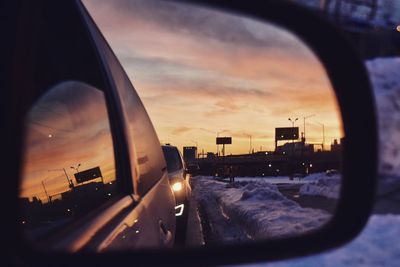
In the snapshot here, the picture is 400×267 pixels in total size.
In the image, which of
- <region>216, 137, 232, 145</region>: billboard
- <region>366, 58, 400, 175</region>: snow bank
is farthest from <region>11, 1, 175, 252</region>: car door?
<region>216, 137, 232, 145</region>: billboard

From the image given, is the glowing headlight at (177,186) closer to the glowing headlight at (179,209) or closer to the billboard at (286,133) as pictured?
the glowing headlight at (179,209)

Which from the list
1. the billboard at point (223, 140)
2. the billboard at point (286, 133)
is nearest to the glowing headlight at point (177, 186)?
the billboard at point (223, 140)

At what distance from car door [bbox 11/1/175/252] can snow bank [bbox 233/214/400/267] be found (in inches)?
147

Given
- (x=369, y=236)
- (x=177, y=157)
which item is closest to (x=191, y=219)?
(x=177, y=157)

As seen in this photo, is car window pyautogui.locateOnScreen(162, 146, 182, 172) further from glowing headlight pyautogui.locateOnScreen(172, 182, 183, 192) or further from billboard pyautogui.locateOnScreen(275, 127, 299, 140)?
billboard pyautogui.locateOnScreen(275, 127, 299, 140)

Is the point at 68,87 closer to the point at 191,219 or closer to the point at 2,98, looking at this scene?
the point at 2,98

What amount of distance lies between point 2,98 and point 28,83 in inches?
8.4

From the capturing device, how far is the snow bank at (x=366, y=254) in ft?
23.6

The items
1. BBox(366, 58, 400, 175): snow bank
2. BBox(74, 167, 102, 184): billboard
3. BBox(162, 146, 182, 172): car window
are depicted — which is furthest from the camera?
BBox(366, 58, 400, 175): snow bank

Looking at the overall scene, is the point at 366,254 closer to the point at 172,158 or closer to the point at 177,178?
the point at 177,178

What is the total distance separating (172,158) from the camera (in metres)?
13.3

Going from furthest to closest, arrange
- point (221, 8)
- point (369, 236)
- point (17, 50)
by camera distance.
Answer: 1. point (369, 236)
2. point (221, 8)
3. point (17, 50)

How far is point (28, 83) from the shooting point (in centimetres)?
165

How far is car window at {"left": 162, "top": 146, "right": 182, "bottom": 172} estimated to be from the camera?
1276 cm
